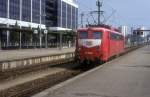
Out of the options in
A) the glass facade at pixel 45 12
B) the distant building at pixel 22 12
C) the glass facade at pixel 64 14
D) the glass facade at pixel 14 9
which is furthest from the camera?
the glass facade at pixel 64 14

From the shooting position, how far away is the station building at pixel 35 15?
10038cm

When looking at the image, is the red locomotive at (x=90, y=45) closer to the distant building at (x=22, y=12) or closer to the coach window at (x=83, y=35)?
the coach window at (x=83, y=35)

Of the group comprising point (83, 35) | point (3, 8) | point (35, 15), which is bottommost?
point (83, 35)

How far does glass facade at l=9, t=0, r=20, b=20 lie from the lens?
105463mm

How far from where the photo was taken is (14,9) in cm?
10738

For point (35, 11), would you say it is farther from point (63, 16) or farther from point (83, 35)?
point (83, 35)

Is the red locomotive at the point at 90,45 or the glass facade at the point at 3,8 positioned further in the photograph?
the glass facade at the point at 3,8

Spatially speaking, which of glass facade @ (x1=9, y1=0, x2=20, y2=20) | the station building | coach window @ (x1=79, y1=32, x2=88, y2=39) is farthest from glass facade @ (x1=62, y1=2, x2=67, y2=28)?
coach window @ (x1=79, y1=32, x2=88, y2=39)

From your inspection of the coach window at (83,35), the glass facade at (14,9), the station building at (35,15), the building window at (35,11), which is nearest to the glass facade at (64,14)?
the station building at (35,15)

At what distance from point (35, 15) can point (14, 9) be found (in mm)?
16681

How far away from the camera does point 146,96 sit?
520 inches

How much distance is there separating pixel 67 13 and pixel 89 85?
457 feet

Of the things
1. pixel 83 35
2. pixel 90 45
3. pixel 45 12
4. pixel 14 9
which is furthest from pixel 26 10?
pixel 90 45

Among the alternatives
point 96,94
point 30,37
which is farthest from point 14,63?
point 30,37
